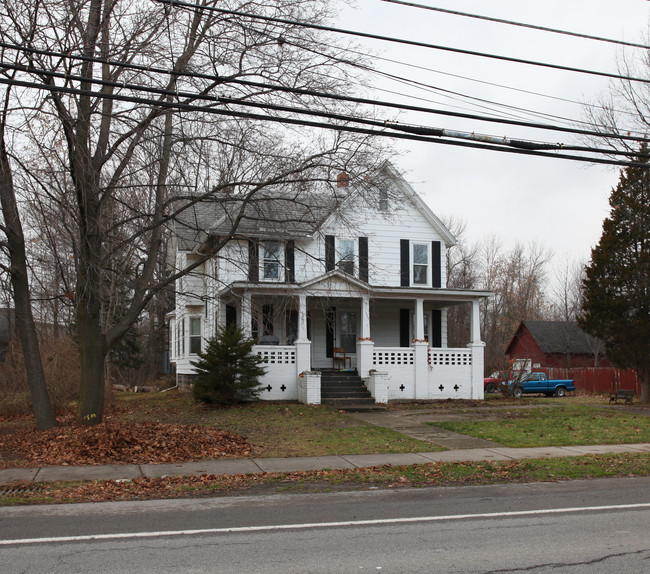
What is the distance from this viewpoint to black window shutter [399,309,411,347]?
26.5 meters

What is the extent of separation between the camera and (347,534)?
278 inches

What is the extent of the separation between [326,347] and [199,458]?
13.6m

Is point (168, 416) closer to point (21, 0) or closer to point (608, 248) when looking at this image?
point (21, 0)

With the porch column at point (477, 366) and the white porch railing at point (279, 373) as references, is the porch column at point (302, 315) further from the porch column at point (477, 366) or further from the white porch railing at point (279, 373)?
the porch column at point (477, 366)

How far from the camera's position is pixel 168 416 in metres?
19.0

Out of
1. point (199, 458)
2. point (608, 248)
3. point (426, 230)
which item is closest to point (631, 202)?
point (608, 248)

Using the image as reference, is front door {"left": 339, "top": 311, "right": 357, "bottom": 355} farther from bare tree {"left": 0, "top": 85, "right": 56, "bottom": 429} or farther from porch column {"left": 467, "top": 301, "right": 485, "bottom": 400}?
bare tree {"left": 0, "top": 85, "right": 56, "bottom": 429}

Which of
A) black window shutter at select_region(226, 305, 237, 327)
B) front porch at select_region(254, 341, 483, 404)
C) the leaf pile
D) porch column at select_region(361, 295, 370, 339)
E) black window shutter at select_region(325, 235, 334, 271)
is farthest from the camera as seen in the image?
black window shutter at select_region(226, 305, 237, 327)

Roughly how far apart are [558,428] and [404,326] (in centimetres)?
1052

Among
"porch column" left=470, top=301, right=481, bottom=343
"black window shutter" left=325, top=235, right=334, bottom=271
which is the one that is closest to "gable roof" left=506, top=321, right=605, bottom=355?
"porch column" left=470, top=301, right=481, bottom=343

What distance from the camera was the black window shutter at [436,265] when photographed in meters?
26.2

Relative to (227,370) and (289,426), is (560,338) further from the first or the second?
(289,426)

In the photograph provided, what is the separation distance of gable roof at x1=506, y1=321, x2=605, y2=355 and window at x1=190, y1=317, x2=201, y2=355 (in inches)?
1121

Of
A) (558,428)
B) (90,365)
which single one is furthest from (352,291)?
(90,365)
